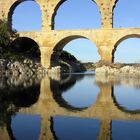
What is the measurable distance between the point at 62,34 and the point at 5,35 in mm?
7258

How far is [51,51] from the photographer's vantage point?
45750mm

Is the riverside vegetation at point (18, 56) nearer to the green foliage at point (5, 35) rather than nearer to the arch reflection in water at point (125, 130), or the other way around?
the green foliage at point (5, 35)

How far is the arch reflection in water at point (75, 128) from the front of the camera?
29.2ft

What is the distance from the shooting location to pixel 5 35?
44875 millimetres

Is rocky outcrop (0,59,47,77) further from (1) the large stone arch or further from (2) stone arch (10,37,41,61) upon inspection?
(2) stone arch (10,37,41,61)

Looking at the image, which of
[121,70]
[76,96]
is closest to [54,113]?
[76,96]

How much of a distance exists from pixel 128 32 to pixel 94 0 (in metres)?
5.72

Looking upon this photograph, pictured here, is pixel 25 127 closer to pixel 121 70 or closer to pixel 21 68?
pixel 21 68

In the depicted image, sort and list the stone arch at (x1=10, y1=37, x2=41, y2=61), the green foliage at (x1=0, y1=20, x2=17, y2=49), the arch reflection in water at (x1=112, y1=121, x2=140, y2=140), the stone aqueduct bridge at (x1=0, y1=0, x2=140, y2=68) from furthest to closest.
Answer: the stone arch at (x1=10, y1=37, x2=41, y2=61) < the green foliage at (x1=0, y1=20, x2=17, y2=49) < the stone aqueduct bridge at (x1=0, y1=0, x2=140, y2=68) < the arch reflection in water at (x1=112, y1=121, x2=140, y2=140)

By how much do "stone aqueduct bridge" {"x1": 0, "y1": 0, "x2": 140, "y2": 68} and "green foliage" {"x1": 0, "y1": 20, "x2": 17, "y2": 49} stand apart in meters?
1.54

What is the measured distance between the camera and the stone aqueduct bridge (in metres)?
42.1

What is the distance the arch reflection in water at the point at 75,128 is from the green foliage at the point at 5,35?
34450mm

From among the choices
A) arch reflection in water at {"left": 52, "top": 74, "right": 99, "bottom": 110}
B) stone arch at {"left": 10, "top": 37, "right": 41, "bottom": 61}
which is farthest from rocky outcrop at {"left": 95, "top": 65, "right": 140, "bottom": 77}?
arch reflection in water at {"left": 52, "top": 74, "right": 99, "bottom": 110}

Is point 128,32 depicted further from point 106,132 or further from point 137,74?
point 106,132
